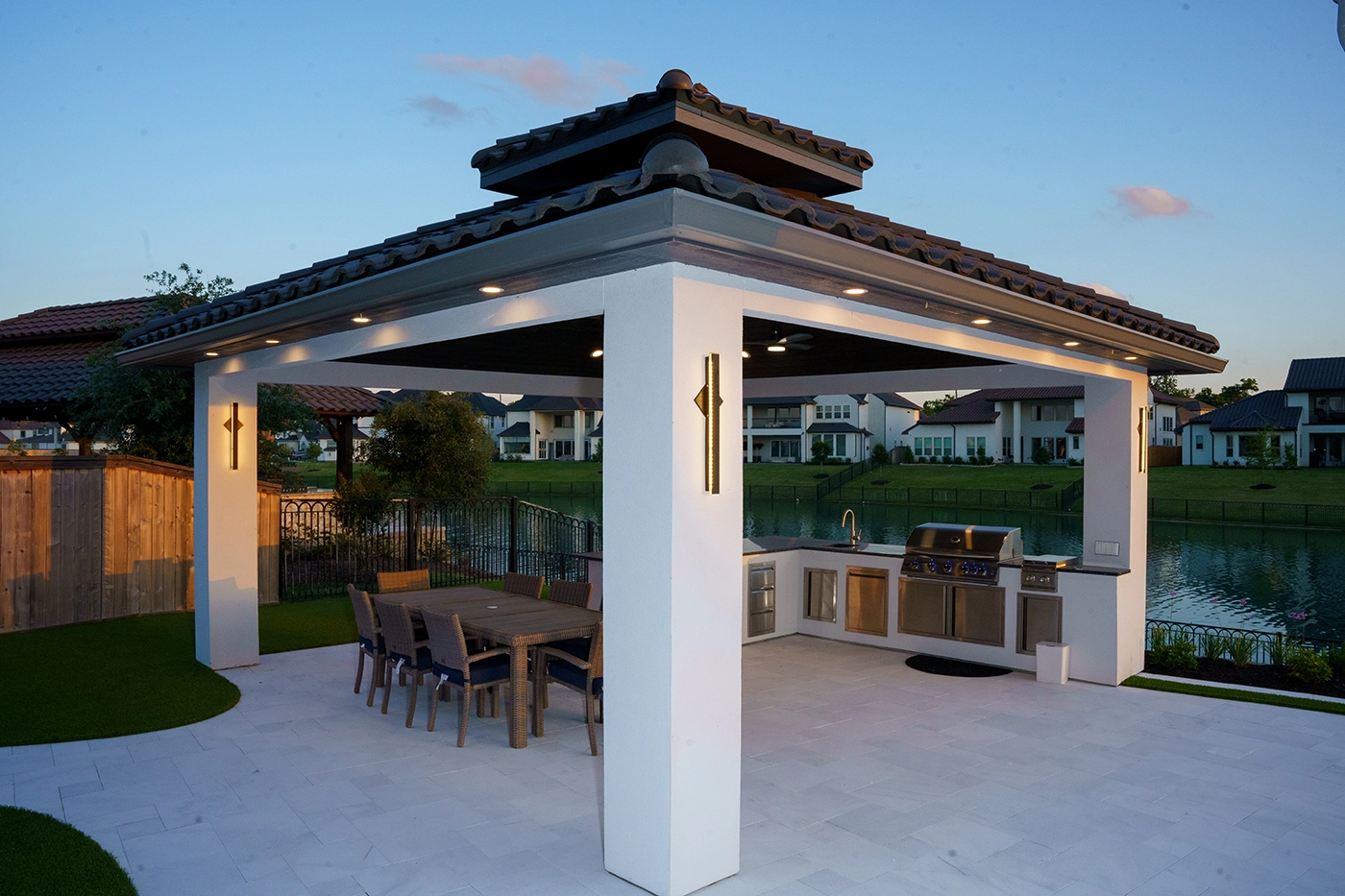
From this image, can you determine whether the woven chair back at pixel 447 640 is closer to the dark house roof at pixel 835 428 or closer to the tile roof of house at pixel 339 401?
the tile roof of house at pixel 339 401

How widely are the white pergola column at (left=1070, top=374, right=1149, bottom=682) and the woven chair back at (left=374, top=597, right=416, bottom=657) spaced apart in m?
5.93

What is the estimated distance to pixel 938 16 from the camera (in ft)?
33.6

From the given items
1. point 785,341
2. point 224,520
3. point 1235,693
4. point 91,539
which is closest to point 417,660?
point 224,520

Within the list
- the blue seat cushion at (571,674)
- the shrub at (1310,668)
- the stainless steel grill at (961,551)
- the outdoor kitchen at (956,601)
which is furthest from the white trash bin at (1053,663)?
the blue seat cushion at (571,674)

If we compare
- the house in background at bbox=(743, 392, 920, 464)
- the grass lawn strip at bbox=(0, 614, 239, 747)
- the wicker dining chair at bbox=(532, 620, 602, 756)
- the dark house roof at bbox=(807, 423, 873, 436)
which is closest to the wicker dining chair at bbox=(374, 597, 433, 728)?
the wicker dining chair at bbox=(532, 620, 602, 756)

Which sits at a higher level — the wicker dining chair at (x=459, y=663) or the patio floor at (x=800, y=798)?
the wicker dining chair at (x=459, y=663)

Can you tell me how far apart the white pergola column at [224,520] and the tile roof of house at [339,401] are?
6.29 meters

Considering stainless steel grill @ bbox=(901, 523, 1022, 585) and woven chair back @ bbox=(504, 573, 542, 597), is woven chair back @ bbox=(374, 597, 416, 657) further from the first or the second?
stainless steel grill @ bbox=(901, 523, 1022, 585)

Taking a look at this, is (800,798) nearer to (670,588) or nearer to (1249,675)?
(670,588)

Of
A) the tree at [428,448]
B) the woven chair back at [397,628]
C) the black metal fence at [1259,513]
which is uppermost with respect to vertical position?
the tree at [428,448]

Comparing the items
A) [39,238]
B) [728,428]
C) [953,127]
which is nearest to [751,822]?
[728,428]

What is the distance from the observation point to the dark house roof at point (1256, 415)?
43.4 meters

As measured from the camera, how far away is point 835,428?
180ft

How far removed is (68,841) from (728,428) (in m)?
3.98
